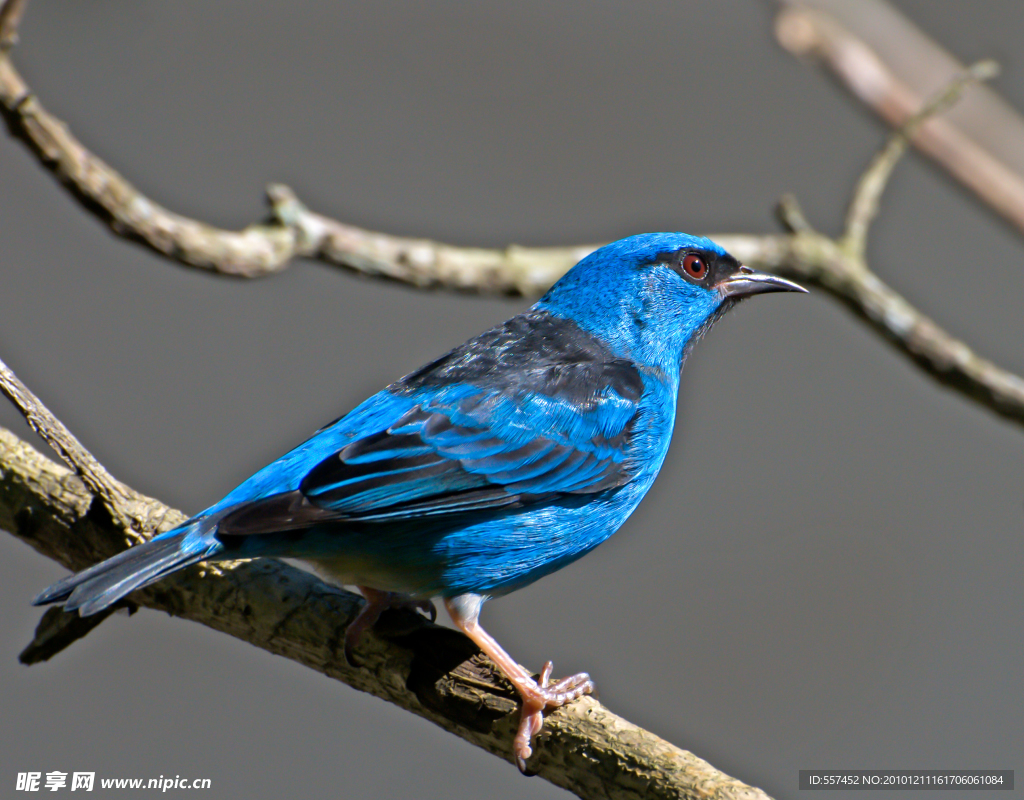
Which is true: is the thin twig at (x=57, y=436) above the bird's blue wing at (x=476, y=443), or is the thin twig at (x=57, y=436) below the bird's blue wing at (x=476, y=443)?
below

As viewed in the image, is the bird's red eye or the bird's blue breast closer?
the bird's blue breast

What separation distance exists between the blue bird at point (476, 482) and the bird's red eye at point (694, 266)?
197 millimetres

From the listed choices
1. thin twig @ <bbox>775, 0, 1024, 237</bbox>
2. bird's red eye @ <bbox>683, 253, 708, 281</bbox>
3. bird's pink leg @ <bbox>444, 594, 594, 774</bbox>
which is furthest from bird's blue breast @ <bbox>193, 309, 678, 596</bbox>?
thin twig @ <bbox>775, 0, 1024, 237</bbox>

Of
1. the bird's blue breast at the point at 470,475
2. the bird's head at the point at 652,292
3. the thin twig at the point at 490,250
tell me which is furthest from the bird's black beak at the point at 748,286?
the bird's blue breast at the point at 470,475

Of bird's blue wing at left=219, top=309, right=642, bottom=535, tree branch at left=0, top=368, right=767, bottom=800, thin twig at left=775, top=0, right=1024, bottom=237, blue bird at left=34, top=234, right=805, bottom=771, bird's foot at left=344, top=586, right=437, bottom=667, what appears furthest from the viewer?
thin twig at left=775, top=0, right=1024, bottom=237

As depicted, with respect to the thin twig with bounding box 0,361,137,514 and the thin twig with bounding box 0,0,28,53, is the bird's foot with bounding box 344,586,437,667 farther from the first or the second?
the thin twig with bounding box 0,0,28,53

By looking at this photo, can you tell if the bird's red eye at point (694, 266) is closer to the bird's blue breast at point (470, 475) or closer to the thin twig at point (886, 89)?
the bird's blue breast at point (470, 475)

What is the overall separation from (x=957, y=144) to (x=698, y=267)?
2.11m

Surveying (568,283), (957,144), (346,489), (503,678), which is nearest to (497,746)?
(503,678)

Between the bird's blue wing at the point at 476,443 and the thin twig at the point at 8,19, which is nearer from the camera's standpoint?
the bird's blue wing at the point at 476,443

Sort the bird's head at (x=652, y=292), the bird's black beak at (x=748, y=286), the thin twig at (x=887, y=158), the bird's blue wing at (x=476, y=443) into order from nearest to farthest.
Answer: the bird's blue wing at (x=476, y=443), the bird's head at (x=652, y=292), the bird's black beak at (x=748, y=286), the thin twig at (x=887, y=158)

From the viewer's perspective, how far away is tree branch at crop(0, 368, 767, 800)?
274 cm

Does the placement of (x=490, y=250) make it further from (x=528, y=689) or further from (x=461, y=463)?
(x=528, y=689)

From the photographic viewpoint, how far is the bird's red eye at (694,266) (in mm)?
4015
